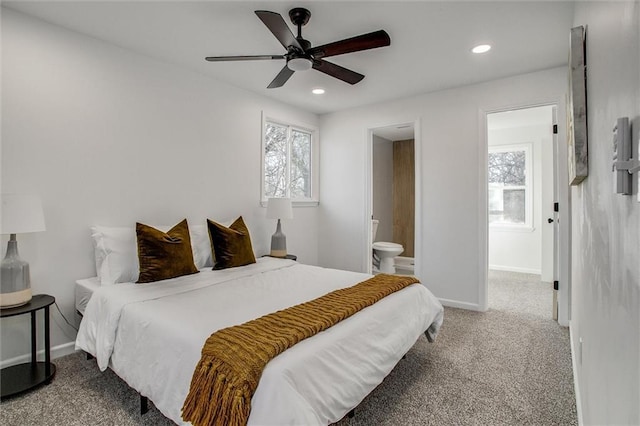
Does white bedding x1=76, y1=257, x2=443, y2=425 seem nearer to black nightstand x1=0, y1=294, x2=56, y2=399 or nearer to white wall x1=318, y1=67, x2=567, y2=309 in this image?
black nightstand x1=0, y1=294, x2=56, y2=399

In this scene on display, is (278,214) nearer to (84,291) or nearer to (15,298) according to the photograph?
(84,291)

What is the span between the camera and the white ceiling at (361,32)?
2.36 meters

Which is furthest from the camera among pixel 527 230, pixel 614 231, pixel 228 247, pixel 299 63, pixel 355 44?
pixel 527 230

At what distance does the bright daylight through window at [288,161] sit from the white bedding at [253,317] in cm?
201

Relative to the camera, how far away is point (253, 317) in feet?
6.12

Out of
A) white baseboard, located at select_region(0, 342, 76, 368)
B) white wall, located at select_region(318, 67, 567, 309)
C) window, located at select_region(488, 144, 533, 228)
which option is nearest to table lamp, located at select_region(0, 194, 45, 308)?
white baseboard, located at select_region(0, 342, 76, 368)

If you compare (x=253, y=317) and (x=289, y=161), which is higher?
(x=289, y=161)

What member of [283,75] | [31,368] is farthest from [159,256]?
[283,75]

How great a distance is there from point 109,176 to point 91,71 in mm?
858

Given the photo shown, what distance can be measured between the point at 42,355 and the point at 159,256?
113 centimetres

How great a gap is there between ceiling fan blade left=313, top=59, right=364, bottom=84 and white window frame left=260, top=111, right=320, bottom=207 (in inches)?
64.3

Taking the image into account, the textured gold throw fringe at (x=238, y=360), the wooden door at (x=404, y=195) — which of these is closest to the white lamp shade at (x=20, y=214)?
the textured gold throw fringe at (x=238, y=360)

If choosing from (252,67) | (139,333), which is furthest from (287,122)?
(139,333)

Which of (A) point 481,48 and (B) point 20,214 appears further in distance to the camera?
(A) point 481,48
